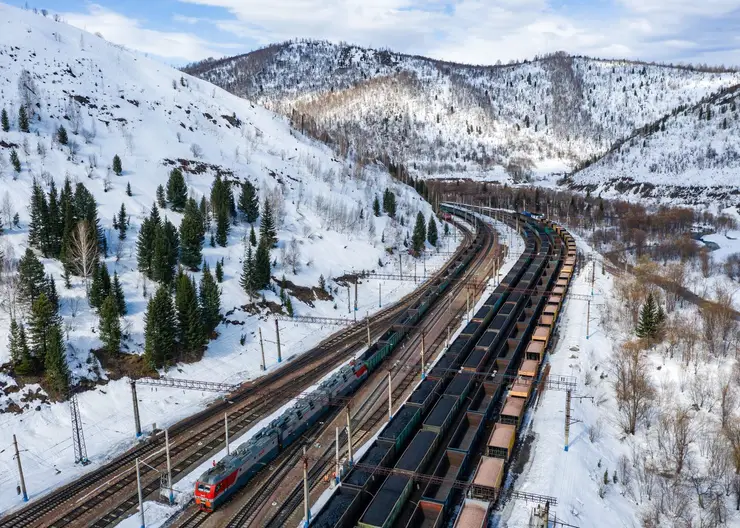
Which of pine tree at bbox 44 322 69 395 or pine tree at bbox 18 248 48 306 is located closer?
pine tree at bbox 44 322 69 395

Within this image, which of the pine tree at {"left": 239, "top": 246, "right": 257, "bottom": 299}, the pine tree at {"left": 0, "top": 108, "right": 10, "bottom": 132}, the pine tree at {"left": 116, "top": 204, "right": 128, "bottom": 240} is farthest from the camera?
the pine tree at {"left": 0, "top": 108, "right": 10, "bottom": 132}

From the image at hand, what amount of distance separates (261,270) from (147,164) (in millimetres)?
41699

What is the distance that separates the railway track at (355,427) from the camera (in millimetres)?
35625

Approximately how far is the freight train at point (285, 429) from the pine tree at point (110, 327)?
19.8 meters

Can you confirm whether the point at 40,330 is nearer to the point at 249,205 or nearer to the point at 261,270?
the point at 261,270

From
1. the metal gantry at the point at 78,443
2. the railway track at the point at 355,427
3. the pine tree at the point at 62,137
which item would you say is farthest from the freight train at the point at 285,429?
the pine tree at the point at 62,137

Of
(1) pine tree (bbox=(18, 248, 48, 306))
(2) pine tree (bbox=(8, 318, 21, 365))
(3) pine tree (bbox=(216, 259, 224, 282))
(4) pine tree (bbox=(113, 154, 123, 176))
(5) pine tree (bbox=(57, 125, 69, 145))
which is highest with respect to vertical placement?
(5) pine tree (bbox=(57, 125, 69, 145))

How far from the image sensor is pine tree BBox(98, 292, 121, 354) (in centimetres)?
5281

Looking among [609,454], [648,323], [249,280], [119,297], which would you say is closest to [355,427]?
[609,454]

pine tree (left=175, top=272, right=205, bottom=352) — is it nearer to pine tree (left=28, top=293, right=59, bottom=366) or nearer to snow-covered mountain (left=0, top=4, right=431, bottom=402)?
snow-covered mountain (left=0, top=4, right=431, bottom=402)

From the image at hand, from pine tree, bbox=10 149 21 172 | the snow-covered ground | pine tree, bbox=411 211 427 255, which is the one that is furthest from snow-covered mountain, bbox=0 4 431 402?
the snow-covered ground

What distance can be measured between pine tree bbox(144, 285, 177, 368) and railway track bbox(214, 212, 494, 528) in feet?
60.4

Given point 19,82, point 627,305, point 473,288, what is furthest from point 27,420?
point 19,82

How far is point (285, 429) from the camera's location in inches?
1686
